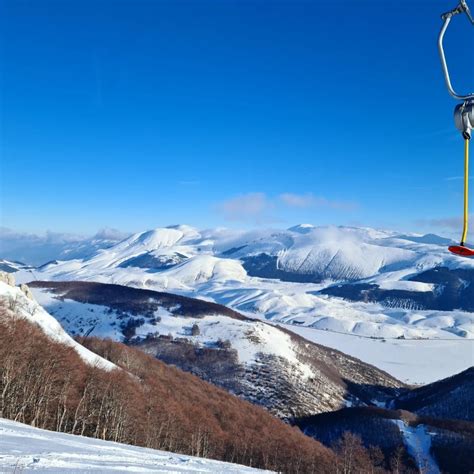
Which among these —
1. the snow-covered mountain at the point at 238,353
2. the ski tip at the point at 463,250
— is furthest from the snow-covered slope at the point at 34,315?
the ski tip at the point at 463,250

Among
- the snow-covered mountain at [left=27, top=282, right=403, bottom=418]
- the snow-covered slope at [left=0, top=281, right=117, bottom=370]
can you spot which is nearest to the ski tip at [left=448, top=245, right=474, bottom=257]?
the snow-covered slope at [left=0, top=281, right=117, bottom=370]

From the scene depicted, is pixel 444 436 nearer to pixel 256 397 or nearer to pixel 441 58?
pixel 256 397

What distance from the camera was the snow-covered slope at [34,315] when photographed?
56281mm

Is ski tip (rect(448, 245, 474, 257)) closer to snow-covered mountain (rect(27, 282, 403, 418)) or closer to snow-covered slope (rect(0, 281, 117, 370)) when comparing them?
snow-covered slope (rect(0, 281, 117, 370))

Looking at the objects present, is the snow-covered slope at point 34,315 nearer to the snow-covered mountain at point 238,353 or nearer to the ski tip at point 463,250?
the snow-covered mountain at point 238,353

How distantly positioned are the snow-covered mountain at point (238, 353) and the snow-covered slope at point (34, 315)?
178ft

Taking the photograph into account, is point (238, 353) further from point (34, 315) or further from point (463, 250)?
point (463, 250)

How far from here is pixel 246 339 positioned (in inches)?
5389

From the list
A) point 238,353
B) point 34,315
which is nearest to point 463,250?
point 34,315

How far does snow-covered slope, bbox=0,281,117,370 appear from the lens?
5628 cm

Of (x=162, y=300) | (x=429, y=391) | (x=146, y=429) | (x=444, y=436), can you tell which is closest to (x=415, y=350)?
(x=429, y=391)

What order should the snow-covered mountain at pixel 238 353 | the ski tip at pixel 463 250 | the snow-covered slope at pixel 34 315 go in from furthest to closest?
the snow-covered mountain at pixel 238 353, the snow-covered slope at pixel 34 315, the ski tip at pixel 463 250

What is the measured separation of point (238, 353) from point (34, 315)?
254 ft

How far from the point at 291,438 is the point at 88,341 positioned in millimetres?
44557
